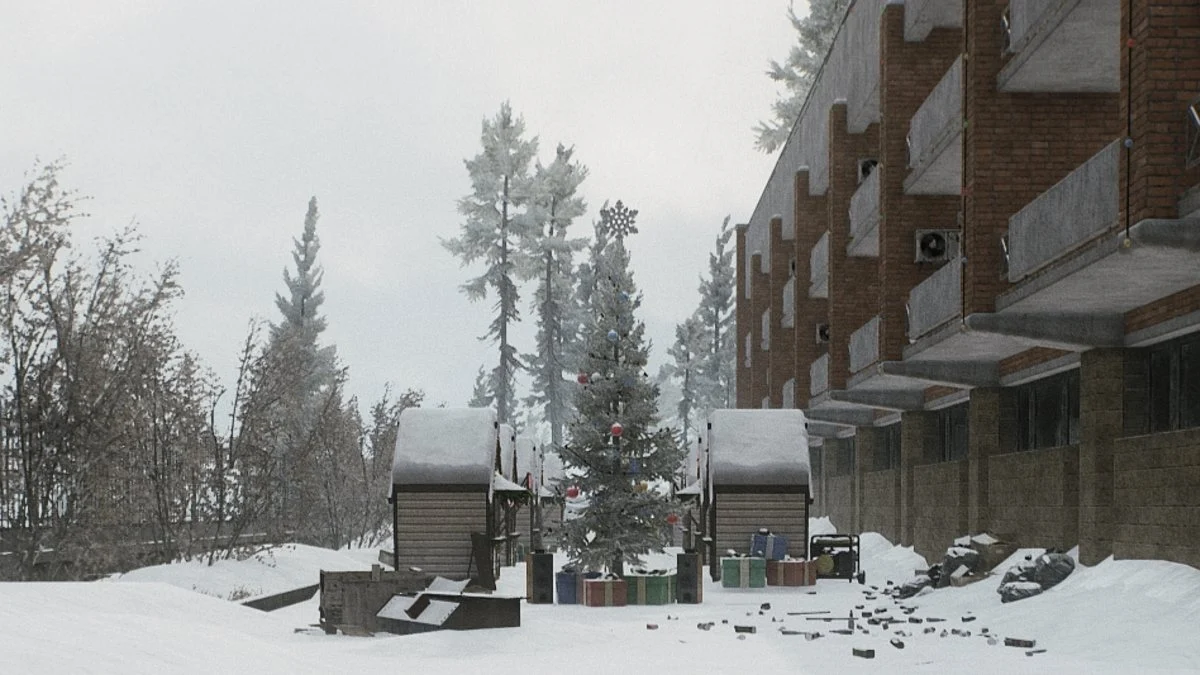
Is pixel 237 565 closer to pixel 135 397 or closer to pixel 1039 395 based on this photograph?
pixel 135 397

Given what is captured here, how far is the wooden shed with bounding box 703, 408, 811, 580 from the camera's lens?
31.5m

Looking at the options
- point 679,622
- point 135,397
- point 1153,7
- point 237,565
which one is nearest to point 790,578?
point 679,622

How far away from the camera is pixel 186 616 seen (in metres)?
17.5

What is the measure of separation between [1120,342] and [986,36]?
558cm

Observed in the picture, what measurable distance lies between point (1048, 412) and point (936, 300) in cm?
278

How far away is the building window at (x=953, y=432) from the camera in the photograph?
3325cm

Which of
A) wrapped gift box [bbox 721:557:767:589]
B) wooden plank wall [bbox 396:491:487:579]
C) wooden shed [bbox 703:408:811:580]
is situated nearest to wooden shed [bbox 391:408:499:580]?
wooden plank wall [bbox 396:491:487:579]

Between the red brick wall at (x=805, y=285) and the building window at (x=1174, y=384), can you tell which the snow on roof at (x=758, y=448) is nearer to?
the building window at (x=1174, y=384)

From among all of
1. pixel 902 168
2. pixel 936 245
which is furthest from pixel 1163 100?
pixel 902 168

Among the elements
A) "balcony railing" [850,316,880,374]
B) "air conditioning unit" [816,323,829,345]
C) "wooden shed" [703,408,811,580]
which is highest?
"air conditioning unit" [816,323,829,345]

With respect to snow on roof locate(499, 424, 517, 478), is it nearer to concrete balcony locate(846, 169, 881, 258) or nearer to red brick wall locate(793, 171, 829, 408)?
concrete balcony locate(846, 169, 881, 258)

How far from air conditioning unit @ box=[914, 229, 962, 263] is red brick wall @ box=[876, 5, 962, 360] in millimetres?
276

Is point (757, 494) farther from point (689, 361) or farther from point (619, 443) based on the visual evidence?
point (689, 361)

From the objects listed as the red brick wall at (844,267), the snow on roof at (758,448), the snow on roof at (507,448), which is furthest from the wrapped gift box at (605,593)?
the red brick wall at (844,267)
